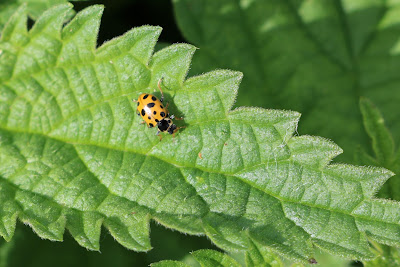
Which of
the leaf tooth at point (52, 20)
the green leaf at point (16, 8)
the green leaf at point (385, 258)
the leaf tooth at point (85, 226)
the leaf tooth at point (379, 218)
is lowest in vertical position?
the green leaf at point (385, 258)

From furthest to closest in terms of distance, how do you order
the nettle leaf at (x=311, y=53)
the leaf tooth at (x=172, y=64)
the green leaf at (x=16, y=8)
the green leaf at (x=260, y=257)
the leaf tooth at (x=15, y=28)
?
the nettle leaf at (x=311, y=53)
the green leaf at (x=16, y=8)
the leaf tooth at (x=15, y=28)
the leaf tooth at (x=172, y=64)
the green leaf at (x=260, y=257)

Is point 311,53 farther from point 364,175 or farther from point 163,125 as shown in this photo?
point 163,125

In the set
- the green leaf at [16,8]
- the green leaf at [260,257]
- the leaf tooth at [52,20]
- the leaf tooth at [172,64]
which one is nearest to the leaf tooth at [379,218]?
the green leaf at [260,257]

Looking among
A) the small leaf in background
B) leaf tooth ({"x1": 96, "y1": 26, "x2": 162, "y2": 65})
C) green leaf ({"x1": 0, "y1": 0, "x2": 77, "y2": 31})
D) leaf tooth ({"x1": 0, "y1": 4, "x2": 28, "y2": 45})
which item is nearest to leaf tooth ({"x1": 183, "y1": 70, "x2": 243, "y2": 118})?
leaf tooth ({"x1": 96, "y1": 26, "x2": 162, "y2": 65})

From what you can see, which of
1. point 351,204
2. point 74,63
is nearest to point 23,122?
point 74,63

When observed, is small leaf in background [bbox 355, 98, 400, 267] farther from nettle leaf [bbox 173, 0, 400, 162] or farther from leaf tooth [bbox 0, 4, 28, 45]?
leaf tooth [bbox 0, 4, 28, 45]

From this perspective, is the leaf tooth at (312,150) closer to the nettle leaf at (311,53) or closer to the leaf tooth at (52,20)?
the nettle leaf at (311,53)
